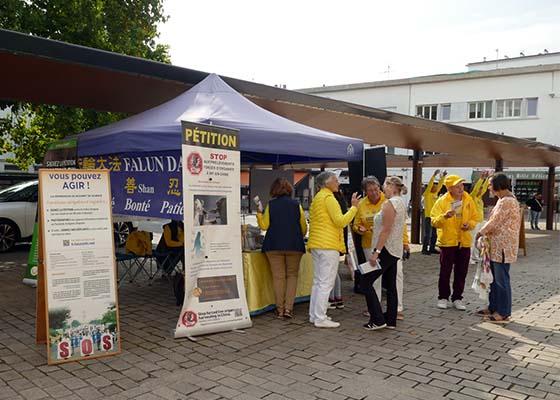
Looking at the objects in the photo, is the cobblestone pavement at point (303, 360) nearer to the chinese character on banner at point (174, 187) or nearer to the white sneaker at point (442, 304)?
the white sneaker at point (442, 304)

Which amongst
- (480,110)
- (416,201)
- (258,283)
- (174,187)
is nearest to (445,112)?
(480,110)

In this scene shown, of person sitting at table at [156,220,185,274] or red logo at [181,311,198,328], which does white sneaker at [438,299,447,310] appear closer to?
red logo at [181,311,198,328]

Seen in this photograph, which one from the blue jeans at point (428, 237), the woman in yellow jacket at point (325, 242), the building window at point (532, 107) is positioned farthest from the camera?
the building window at point (532, 107)

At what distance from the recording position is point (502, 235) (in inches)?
222

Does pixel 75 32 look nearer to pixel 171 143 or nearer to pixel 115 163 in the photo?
pixel 115 163

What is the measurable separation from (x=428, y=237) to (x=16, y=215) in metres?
9.49

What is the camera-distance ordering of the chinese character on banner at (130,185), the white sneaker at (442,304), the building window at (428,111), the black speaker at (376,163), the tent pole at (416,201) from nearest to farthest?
1. the chinese character on banner at (130,185)
2. the white sneaker at (442,304)
3. the black speaker at (376,163)
4. the tent pole at (416,201)
5. the building window at (428,111)

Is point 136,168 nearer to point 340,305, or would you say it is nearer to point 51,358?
point 51,358

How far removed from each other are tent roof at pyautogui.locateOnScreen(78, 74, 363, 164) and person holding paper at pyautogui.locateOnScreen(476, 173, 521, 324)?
1.75m

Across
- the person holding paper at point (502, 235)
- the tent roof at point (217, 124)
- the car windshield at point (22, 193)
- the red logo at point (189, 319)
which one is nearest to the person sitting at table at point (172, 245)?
the tent roof at point (217, 124)

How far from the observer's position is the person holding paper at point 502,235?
221 inches

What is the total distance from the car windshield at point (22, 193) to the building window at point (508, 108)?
2960 centimetres

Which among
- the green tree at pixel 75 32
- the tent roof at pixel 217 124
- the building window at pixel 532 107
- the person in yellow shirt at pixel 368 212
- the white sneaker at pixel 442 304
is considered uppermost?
the building window at pixel 532 107

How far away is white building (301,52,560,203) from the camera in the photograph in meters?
30.6
